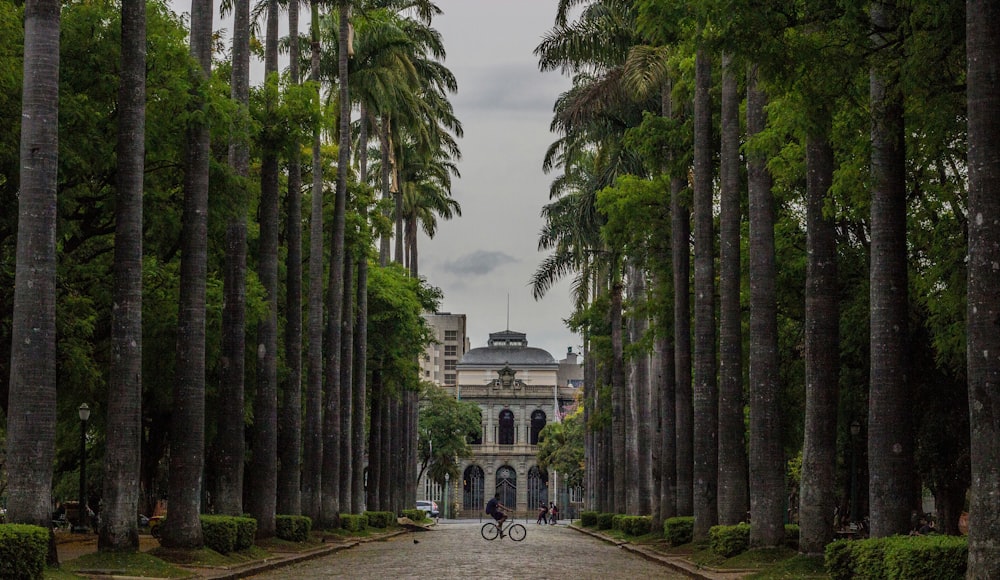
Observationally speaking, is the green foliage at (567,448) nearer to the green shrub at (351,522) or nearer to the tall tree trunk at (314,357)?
the green shrub at (351,522)

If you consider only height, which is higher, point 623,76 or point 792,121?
point 623,76

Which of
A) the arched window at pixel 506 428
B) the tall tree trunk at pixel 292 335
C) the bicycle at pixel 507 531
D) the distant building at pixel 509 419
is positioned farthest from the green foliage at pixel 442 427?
the tall tree trunk at pixel 292 335

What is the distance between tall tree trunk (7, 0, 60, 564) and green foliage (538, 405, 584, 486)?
101125 mm

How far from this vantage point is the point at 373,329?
55.9m

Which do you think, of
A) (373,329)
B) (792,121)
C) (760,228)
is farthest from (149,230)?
(373,329)

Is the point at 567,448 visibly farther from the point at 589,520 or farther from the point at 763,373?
the point at 763,373

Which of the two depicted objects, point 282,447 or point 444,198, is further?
point 444,198

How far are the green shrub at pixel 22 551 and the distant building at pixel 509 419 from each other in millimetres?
120135

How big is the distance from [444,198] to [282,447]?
38.5 metres

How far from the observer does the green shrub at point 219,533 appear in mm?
24797

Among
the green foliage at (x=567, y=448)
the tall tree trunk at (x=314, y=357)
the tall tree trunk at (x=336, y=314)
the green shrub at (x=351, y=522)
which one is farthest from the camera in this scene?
the green foliage at (x=567, y=448)

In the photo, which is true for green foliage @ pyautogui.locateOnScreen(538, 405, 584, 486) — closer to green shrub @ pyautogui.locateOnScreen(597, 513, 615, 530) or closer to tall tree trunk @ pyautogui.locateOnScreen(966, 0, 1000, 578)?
green shrub @ pyautogui.locateOnScreen(597, 513, 615, 530)

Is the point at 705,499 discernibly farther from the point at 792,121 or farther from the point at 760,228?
the point at 792,121

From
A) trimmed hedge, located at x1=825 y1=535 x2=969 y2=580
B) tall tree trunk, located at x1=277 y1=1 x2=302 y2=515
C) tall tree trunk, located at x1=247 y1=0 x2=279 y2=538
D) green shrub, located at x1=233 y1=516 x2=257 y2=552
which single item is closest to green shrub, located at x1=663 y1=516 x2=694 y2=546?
tall tree trunk, located at x1=247 y1=0 x2=279 y2=538
